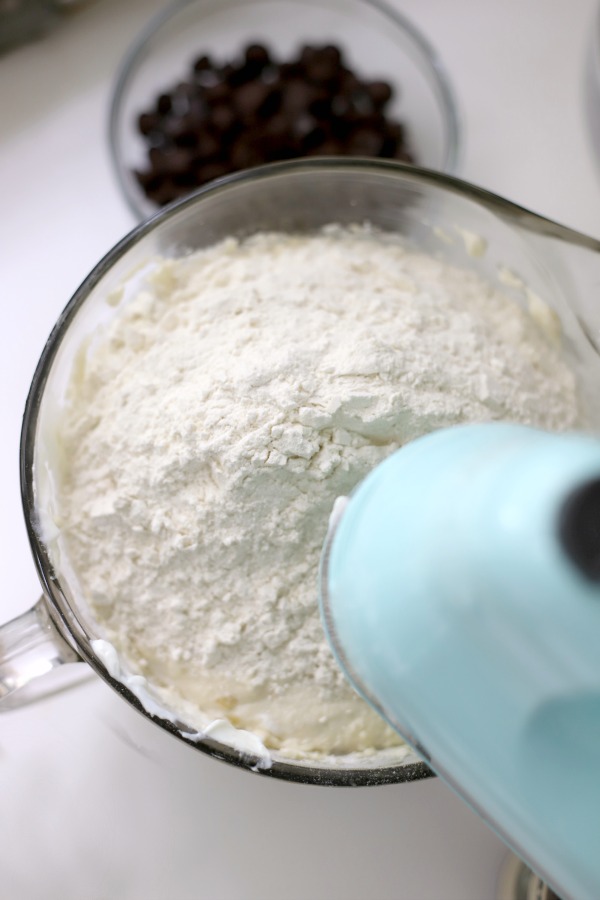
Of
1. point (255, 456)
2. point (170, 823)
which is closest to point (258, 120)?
point (255, 456)

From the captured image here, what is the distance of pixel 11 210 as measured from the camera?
88 centimetres

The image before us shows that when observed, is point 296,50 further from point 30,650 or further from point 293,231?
point 30,650

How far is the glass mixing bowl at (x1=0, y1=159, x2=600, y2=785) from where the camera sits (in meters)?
0.58

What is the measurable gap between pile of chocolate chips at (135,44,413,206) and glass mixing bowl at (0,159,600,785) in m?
0.17

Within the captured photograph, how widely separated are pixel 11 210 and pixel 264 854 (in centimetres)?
72

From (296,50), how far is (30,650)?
770mm

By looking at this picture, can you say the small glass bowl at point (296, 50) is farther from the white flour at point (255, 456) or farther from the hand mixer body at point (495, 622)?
the hand mixer body at point (495, 622)

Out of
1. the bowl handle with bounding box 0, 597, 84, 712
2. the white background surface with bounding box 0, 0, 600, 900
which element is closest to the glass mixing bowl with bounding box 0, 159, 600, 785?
the bowl handle with bounding box 0, 597, 84, 712

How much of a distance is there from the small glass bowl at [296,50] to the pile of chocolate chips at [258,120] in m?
0.03

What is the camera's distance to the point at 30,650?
600 millimetres

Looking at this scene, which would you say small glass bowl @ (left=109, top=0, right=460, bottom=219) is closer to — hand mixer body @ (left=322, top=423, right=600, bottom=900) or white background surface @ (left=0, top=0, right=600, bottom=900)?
white background surface @ (left=0, top=0, right=600, bottom=900)

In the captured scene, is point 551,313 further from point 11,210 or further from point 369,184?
point 11,210

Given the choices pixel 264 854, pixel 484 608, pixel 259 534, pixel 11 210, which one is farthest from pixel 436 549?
pixel 11 210

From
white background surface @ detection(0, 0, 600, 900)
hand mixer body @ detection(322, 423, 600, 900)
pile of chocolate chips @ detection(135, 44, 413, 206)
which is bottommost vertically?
white background surface @ detection(0, 0, 600, 900)
